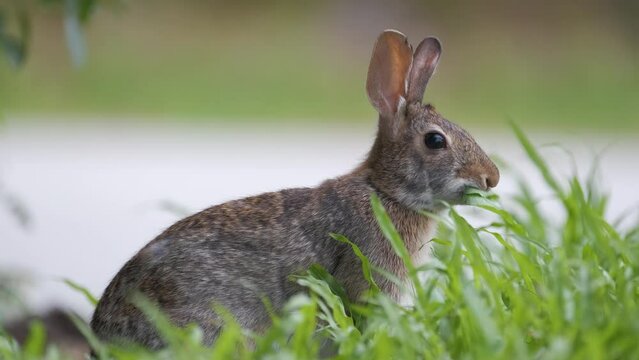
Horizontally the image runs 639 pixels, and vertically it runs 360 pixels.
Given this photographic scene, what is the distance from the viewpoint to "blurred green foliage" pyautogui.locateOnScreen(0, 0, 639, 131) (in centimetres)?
1173

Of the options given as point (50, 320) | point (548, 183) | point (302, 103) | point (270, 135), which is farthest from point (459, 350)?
point (302, 103)

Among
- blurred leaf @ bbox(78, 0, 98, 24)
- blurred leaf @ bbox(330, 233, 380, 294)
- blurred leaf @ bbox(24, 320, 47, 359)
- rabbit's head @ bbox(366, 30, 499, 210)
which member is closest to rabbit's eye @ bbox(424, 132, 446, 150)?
rabbit's head @ bbox(366, 30, 499, 210)

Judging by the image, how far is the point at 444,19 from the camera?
1380 cm

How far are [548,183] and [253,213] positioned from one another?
0.93 meters

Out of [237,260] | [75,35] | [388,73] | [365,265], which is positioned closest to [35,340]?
[237,260]

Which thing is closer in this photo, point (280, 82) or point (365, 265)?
point (365, 265)

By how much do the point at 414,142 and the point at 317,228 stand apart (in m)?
0.42

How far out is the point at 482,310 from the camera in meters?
2.99

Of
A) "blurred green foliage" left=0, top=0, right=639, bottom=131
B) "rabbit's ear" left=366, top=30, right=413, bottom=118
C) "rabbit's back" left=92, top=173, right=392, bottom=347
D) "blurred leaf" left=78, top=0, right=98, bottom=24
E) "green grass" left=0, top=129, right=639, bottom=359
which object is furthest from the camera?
"blurred green foliage" left=0, top=0, right=639, bottom=131

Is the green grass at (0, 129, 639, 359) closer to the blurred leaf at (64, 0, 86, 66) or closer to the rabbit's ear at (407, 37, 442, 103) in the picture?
the rabbit's ear at (407, 37, 442, 103)

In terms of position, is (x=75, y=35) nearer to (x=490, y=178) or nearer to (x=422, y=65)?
(x=422, y=65)

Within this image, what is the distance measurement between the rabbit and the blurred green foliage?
6.90 meters

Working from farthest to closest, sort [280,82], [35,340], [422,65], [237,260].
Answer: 1. [280,82]
2. [422,65]
3. [237,260]
4. [35,340]

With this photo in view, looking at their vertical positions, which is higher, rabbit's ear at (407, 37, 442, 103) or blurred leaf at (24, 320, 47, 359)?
rabbit's ear at (407, 37, 442, 103)
